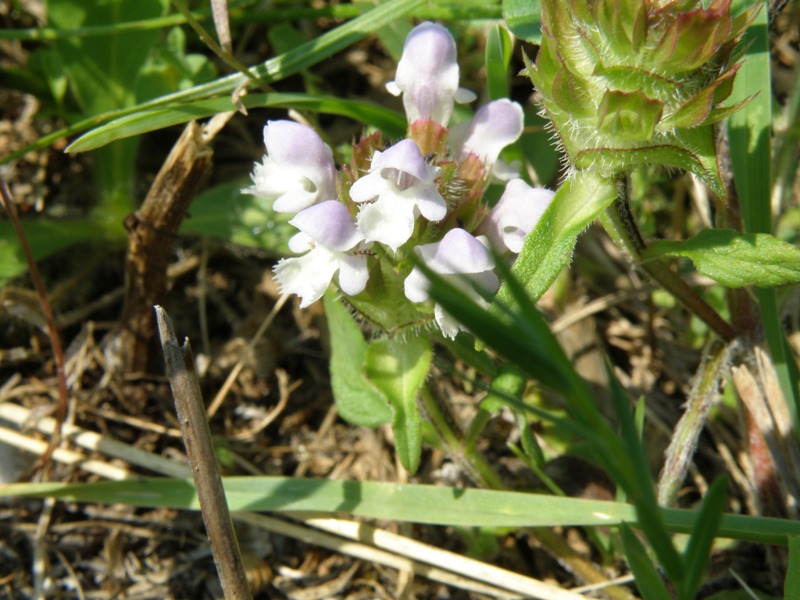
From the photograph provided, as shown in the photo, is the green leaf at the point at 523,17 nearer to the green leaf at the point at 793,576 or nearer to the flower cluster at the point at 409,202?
the flower cluster at the point at 409,202

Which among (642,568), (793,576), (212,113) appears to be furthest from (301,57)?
(793,576)

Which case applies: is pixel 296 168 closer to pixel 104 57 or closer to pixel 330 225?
pixel 330 225

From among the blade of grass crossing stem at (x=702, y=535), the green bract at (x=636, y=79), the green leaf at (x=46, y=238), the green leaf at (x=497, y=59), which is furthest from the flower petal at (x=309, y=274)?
the green leaf at (x=46, y=238)

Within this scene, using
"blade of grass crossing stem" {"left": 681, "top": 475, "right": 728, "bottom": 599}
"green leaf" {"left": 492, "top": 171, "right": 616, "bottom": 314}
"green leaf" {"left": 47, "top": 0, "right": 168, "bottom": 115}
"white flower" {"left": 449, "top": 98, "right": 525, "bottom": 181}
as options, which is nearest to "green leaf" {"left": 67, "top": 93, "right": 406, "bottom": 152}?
"white flower" {"left": 449, "top": 98, "right": 525, "bottom": 181}

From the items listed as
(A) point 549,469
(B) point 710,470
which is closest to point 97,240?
(A) point 549,469

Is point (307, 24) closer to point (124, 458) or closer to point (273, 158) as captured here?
point (273, 158)

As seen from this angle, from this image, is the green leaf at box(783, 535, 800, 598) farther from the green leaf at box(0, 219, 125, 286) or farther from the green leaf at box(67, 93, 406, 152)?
the green leaf at box(0, 219, 125, 286)
